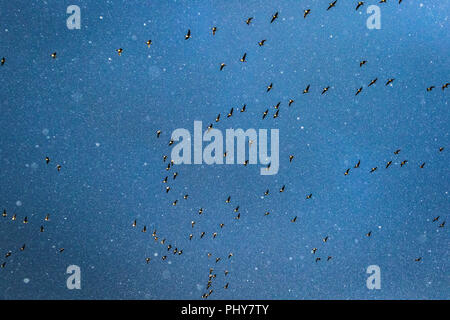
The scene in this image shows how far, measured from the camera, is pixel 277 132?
185 inches

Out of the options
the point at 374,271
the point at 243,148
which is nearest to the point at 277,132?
the point at 243,148
